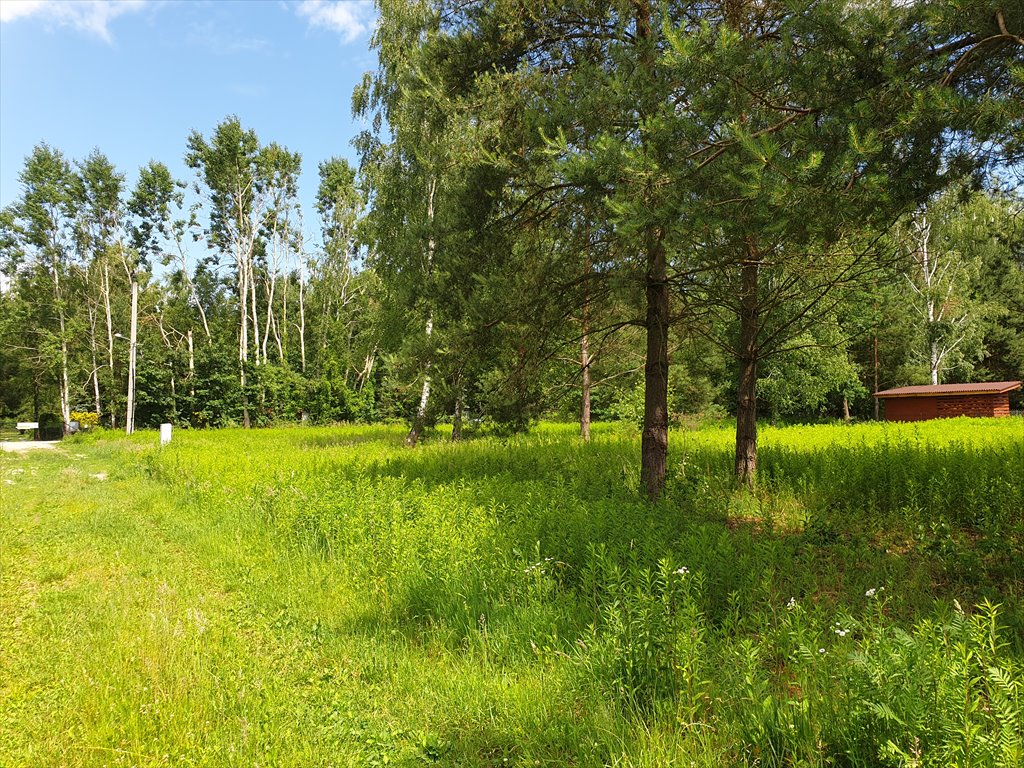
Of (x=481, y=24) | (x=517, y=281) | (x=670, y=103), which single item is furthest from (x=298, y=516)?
(x=481, y=24)

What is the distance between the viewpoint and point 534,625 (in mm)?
3631

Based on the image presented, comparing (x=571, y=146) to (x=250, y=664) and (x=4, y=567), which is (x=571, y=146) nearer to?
(x=250, y=664)

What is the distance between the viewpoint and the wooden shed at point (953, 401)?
85.3ft

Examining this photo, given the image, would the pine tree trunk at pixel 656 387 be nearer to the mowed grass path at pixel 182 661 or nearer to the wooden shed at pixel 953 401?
the mowed grass path at pixel 182 661

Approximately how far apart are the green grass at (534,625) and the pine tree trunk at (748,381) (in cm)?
35

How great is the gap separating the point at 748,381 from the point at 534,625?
626 cm

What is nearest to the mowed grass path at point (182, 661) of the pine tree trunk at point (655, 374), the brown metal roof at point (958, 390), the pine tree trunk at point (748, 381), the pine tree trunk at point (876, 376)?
the pine tree trunk at point (655, 374)

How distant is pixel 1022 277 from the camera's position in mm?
39719

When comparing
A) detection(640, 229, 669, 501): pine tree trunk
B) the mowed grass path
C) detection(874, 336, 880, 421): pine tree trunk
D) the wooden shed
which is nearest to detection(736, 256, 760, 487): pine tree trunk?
detection(640, 229, 669, 501): pine tree trunk

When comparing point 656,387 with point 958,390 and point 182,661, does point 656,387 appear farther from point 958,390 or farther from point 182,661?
point 958,390

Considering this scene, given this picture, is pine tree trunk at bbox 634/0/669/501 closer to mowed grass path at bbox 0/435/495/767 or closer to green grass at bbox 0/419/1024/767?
green grass at bbox 0/419/1024/767

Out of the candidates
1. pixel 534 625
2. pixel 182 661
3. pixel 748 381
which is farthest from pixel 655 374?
pixel 182 661

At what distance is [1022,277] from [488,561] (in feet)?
169

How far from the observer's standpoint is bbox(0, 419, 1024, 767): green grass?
7.77 ft
